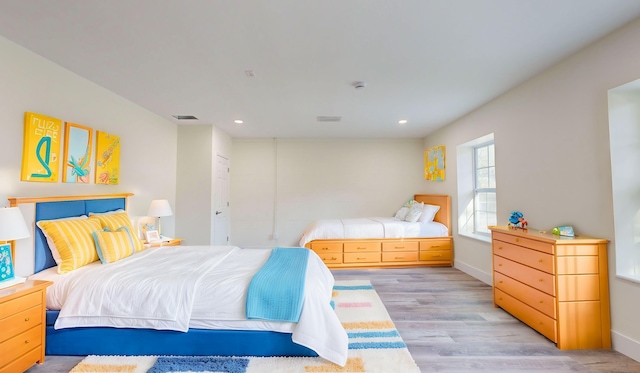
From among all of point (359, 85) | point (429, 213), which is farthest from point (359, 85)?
point (429, 213)

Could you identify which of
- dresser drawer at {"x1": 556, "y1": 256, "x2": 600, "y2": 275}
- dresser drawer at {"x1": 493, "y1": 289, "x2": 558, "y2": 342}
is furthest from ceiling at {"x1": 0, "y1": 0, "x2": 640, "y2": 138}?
dresser drawer at {"x1": 493, "y1": 289, "x2": 558, "y2": 342}

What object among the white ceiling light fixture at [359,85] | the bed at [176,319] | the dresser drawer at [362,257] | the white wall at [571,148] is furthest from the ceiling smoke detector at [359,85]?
the dresser drawer at [362,257]

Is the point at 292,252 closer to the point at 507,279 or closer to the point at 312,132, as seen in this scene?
the point at 507,279

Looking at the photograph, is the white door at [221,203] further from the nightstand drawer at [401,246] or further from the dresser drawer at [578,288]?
the dresser drawer at [578,288]

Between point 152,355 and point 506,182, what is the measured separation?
393 centimetres

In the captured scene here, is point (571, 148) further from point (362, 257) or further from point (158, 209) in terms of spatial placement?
point (158, 209)

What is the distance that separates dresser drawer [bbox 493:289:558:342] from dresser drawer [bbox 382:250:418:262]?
5.35 ft

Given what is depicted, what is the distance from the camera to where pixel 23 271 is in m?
2.12

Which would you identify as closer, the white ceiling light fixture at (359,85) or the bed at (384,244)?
the white ceiling light fixture at (359,85)

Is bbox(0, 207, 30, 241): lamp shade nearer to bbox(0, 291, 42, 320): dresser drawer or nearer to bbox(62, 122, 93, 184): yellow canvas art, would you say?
bbox(0, 291, 42, 320): dresser drawer

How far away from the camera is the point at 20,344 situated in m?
1.71

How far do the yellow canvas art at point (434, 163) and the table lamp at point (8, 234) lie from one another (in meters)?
5.16

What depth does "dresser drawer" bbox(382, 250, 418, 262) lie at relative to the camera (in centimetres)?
441

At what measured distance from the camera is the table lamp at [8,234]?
169 cm
